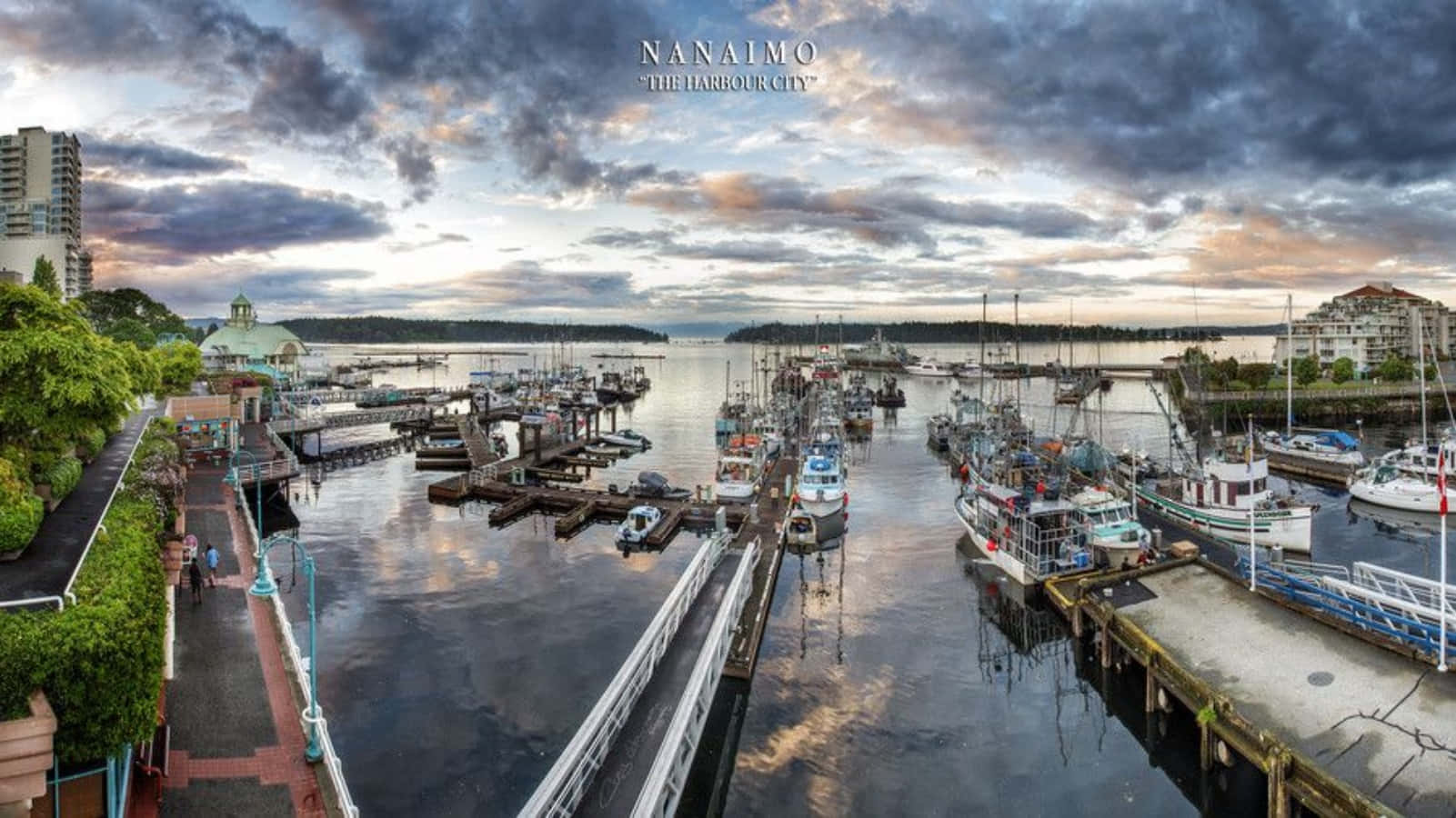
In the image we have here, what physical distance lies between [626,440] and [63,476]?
2009 inches

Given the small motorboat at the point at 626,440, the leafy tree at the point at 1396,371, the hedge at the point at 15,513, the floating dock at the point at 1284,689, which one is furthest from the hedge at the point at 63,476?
the leafy tree at the point at 1396,371

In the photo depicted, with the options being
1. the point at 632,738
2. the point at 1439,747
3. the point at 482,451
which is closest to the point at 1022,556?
the point at 1439,747

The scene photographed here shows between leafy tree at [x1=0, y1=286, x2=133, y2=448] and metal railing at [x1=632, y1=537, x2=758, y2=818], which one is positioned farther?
leafy tree at [x1=0, y1=286, x2=133, y2=448]

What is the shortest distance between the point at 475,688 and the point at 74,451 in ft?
48.6

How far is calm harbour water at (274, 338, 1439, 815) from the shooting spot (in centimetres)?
1827

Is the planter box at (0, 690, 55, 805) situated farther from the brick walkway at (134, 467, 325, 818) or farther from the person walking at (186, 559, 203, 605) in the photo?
the person walking at (186, 559, 203, 605)

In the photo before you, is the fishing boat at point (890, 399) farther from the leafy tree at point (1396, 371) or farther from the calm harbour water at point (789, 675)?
the calm harbour water at point (789, 675)

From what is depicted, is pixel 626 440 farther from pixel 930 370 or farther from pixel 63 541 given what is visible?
pixel 930 370

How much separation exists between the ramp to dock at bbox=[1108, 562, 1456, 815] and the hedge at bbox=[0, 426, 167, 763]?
63.8 feet

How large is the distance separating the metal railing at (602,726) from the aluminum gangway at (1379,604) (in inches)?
679

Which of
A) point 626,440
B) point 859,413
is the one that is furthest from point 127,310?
point 859,413

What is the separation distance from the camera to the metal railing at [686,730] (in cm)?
1395

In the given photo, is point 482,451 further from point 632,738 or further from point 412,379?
point 412,379

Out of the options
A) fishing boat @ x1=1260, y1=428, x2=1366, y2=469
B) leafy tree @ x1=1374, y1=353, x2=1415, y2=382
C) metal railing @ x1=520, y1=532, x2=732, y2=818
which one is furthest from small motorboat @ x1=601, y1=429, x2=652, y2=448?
leafy tree @ x1=1374, y1=353, x2=1415, y2=382
